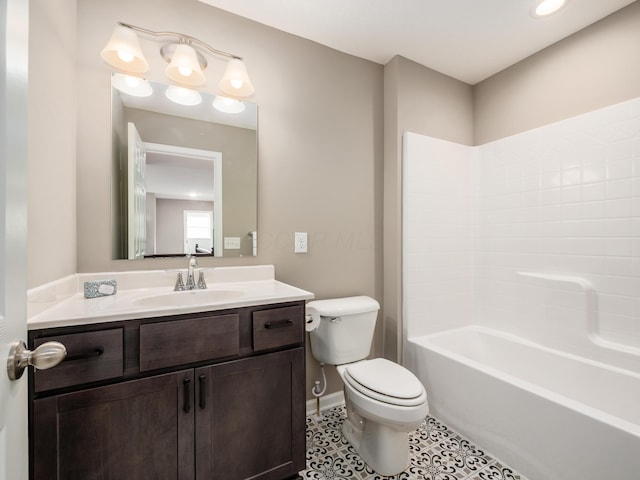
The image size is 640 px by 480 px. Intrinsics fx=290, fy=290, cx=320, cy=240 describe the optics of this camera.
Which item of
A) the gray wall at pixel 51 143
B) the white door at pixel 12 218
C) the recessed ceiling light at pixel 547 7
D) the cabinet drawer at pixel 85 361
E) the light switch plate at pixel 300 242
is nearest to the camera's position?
the white door at pixel 12 218

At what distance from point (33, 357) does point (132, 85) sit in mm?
1408

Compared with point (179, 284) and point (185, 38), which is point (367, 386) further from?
point (185, 38)

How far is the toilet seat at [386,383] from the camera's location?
1346 mm

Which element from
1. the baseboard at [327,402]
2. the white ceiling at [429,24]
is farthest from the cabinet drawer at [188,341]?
the white ceiling at [429,24]

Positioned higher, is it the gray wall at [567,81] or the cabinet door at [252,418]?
the gray wall at [567,81]

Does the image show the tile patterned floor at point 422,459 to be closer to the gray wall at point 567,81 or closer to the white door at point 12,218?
the white door at point 12,218

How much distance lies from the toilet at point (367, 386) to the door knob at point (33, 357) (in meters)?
1.16

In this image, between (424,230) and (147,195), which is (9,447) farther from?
(424,230)

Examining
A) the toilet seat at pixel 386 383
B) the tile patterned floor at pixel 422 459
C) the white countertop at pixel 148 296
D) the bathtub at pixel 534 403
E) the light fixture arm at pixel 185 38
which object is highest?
the light fixture arm at pixel 185 38

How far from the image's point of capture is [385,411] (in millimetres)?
1338

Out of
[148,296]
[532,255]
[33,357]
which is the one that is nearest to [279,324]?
[148,296]

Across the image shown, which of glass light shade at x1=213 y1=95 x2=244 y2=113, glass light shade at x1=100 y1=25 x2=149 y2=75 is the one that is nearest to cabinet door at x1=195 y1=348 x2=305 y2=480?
glass light shade at x1=213 y1=95 x2=244 y2=113

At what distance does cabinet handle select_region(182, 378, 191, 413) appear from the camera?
1083 mm

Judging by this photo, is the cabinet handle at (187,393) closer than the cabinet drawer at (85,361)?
No
